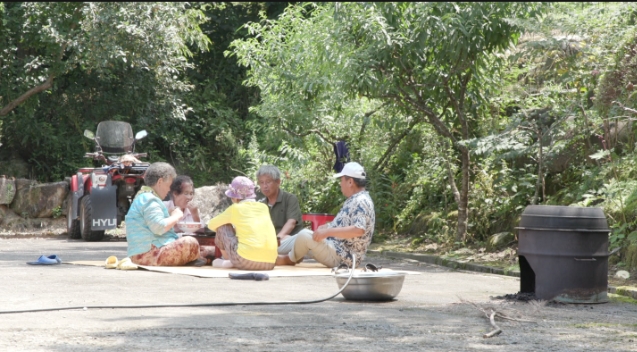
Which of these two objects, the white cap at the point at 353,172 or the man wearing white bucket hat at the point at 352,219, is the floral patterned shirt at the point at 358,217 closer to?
the man wearing white bucket hat at the point at 352,219

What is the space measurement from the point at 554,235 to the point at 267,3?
21.6 meters

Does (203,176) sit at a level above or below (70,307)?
above

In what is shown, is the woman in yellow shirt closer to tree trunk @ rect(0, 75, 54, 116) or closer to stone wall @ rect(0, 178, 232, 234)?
stone wall @ rect(0, 178, 232, 234)

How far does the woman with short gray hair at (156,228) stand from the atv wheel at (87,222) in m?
6.02

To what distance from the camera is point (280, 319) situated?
7246 millimetres

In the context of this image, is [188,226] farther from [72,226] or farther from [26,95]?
[26,95]

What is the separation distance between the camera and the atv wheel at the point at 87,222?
689 inches

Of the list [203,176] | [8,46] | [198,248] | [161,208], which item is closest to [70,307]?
[161,208]

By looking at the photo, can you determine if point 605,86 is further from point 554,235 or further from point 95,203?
point 95,203

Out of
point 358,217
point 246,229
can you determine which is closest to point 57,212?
point 246,229

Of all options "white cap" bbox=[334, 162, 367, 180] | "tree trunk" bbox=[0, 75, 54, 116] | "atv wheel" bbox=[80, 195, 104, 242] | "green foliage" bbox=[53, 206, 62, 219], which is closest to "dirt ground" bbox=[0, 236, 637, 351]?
"white cap" bbox=[334, 162, 367, 180]

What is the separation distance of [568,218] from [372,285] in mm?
1952

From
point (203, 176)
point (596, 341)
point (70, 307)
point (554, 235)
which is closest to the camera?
point (596, 341)

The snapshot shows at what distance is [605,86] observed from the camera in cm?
1346
